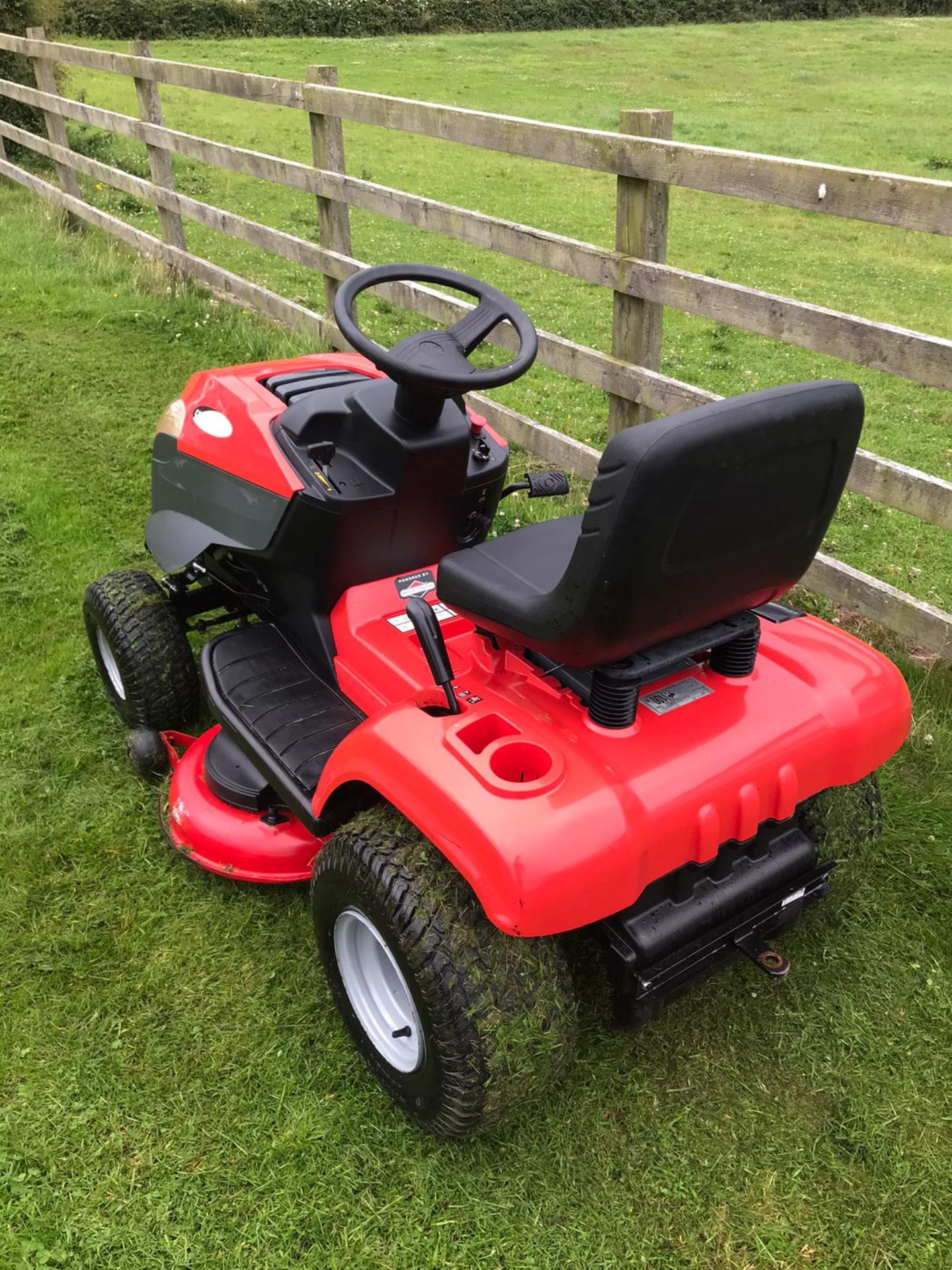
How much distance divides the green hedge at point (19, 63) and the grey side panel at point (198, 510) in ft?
31.1

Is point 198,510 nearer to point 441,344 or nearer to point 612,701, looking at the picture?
point 441,344

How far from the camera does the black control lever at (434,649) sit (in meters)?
2.03

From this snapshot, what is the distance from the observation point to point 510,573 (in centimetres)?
206

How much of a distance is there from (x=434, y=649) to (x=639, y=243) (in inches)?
91.5

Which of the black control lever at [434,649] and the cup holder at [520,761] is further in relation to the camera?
the black control lever at [434,649]

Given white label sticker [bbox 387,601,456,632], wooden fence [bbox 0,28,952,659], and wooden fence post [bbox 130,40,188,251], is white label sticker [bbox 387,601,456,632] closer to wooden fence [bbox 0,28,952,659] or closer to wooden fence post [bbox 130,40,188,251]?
wooden fence [bbox 0,28,952,659]

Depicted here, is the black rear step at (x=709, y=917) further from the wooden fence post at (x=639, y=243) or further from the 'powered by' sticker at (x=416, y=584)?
the wooden fence post at (x=639, y=243)

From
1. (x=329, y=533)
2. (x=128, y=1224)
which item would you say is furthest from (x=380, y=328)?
(x=128, y=1224)

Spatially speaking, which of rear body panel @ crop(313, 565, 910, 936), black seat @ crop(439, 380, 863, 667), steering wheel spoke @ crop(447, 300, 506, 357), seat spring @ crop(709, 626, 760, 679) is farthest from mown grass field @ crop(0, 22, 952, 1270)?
steering wheel spoke @ crop(447, 300, 506, 357)

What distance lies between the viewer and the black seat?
1584 mm

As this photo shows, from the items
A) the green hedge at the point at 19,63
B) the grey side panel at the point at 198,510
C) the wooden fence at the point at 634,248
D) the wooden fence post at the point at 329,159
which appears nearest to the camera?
the grey side panel at the point at 198,510

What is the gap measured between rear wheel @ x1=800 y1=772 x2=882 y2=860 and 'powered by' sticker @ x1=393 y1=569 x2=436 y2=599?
109cm

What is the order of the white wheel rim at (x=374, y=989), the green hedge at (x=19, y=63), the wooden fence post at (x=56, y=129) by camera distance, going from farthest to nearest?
the green hedge at (x=19, y=63), the wooden fence post at (x=56, y=129), the white wheel rim at (x=374, y=989)

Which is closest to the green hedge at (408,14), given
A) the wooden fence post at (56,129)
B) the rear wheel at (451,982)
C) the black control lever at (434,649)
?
the wooden fence post at (56,129)
